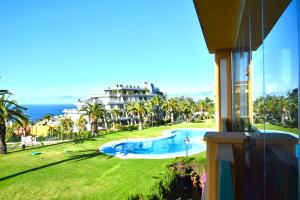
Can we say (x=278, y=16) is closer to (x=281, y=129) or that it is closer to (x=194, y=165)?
(x=281, y=129)

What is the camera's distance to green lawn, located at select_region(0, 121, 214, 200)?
38.4 feet

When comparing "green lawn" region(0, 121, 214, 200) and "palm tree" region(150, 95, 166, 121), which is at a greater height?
"palm tree" region(150, 95, 166, 121)

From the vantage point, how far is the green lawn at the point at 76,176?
38.4 ft

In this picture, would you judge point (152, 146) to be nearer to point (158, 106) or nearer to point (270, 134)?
point (270, 134)

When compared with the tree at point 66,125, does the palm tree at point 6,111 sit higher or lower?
higher

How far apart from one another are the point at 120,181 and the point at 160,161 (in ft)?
11.9

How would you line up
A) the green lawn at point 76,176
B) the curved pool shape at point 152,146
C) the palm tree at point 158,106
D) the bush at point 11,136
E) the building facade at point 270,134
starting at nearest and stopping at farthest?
the building facade at point 270,134, the green lawn at point 76,176, the curved pool shape at point 152,146, the bush at point 11,136, the palm tree at point 158,106

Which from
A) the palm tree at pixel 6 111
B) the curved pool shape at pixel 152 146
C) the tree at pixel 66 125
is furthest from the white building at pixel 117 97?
the palm tree at pixel 6 111

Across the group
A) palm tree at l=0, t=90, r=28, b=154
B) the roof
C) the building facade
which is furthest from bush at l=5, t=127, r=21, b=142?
the building facade

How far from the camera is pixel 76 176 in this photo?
562 inches

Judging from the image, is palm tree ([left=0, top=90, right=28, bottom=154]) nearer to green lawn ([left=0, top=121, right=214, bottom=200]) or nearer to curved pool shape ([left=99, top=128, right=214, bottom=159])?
green lawn ([left=0, top=121, right=214, bottom=200])

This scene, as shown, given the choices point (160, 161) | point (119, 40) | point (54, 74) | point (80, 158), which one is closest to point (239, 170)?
point (160, 161)

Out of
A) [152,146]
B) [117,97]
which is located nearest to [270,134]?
[152,146]

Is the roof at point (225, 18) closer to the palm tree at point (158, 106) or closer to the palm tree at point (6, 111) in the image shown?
the palm tree at point (6, 111)
